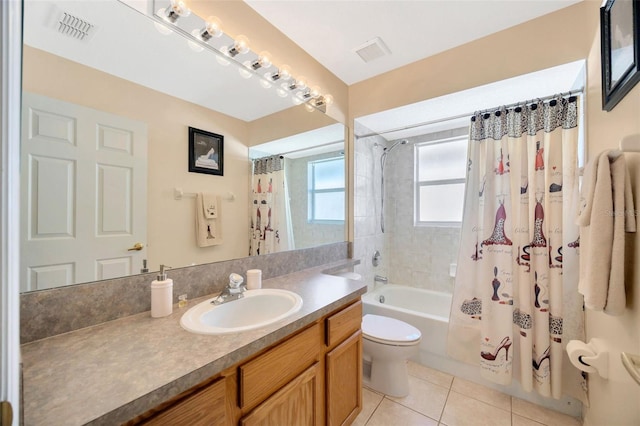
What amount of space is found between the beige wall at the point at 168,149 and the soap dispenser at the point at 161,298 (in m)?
0.15

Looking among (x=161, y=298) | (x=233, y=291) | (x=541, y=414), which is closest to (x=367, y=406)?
(x=541, y=414)

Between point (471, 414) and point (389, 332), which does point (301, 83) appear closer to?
point (389, 332)

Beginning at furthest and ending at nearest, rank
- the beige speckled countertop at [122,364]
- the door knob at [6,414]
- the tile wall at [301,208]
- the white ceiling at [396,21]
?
the tile wall at [301,208] < the white ceiling at [396,21] < the beige speckled countertop at [122,364] < the door knob at [6,414]

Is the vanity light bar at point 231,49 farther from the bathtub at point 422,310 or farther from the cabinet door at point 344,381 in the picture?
the bathtub at point 422,310

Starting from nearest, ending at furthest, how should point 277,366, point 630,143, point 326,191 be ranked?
point 630,143, point 277,366, point 326,191

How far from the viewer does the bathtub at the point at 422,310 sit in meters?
2.05

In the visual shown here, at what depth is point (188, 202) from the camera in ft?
4.13

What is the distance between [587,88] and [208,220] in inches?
89.7

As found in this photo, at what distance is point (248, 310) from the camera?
1.26 meters

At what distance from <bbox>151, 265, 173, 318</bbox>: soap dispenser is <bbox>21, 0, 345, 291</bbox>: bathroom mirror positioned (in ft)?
0.48

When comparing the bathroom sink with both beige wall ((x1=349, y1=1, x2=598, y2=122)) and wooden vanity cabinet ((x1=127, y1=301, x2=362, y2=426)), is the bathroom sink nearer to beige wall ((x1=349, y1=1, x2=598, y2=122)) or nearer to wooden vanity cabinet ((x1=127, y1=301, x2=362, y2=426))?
wooden vanity cabinet ((x1=127, y1=301, x2=362, y2=426))

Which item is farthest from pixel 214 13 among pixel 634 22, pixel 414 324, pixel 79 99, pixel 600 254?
pixel 414 324

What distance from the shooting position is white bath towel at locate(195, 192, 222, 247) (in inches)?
51.4

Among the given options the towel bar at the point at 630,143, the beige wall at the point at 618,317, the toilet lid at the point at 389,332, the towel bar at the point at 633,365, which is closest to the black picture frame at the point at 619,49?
the beige wall at the point at 618,317
